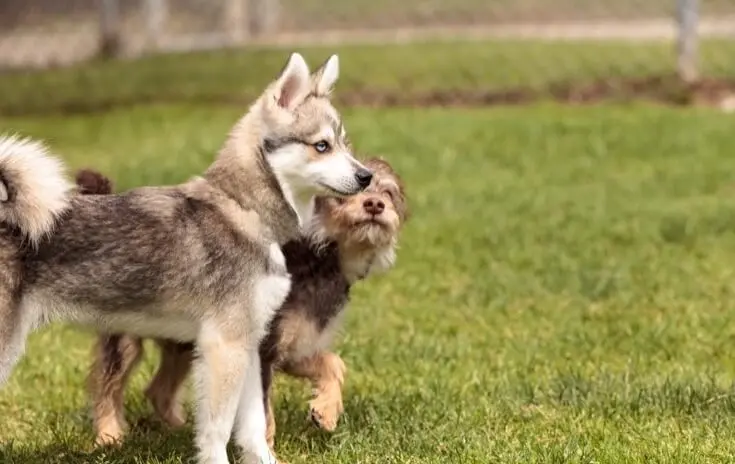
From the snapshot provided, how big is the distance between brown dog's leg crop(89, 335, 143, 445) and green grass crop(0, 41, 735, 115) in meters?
11.7

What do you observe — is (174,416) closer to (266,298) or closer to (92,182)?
(92,182)

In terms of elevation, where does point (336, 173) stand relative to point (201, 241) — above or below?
above

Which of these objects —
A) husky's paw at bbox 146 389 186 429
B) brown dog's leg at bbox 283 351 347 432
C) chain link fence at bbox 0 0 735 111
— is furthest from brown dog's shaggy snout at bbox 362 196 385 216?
chain link fence at bbox 0 0 735 111

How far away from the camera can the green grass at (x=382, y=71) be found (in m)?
17.9

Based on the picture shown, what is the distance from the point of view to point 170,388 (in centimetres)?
620

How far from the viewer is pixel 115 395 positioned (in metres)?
6.01

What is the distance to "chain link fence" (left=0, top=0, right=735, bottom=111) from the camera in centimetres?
2106

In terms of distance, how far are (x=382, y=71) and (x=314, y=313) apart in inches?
515

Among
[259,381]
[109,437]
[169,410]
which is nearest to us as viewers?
[259,381]

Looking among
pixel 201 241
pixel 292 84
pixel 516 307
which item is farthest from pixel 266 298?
pixel 516 307

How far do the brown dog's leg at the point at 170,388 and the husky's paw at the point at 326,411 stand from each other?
710mm

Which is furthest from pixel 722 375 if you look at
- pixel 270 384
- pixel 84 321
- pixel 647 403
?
pixel 84 321

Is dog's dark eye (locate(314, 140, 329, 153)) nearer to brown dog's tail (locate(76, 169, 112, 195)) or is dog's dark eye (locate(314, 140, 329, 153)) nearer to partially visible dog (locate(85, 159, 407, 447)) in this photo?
partially visible dog (locate(85, 159, 407, 447))

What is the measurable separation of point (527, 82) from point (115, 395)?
1263 centimetres
